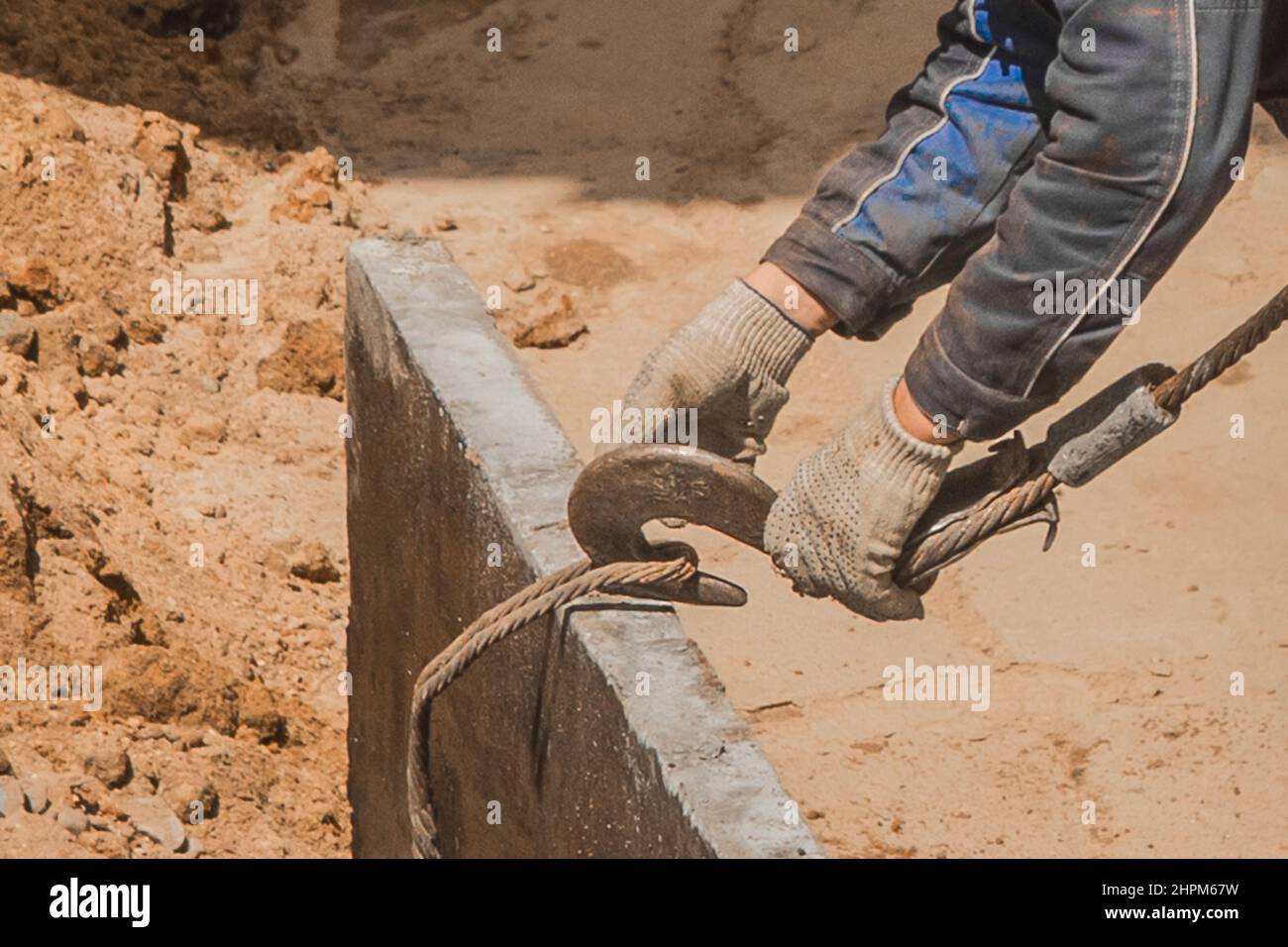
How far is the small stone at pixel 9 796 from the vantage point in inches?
104

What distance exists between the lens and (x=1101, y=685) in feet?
13.2

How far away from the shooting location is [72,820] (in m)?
2.73

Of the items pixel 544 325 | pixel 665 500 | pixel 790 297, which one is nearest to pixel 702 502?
pixel 665 500

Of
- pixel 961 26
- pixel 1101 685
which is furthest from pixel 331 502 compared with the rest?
pixel 961 26

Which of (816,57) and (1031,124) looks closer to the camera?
(1031,124)

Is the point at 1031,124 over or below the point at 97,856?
over

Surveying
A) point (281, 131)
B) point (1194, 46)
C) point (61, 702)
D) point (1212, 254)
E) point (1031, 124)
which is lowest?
point (61, 702)

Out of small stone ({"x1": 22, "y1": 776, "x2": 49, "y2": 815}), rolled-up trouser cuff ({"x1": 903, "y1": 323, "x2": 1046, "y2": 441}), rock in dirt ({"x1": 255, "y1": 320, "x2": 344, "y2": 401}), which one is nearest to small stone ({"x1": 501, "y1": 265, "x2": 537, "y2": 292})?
rock in dirt ({"x1": 255, "y1": 320, "x2": 344, "y2": 401})

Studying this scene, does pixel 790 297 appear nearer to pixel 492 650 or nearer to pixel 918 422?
pixel 918 422

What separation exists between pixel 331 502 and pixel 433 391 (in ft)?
5.34

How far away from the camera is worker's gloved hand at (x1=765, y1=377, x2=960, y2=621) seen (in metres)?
2.19

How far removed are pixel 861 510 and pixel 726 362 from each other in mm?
328

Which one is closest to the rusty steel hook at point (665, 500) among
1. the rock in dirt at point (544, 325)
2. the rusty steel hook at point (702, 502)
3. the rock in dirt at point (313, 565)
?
the rusty steel hook at point (702, 502)

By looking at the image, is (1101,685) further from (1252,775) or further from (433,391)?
(433,391)
